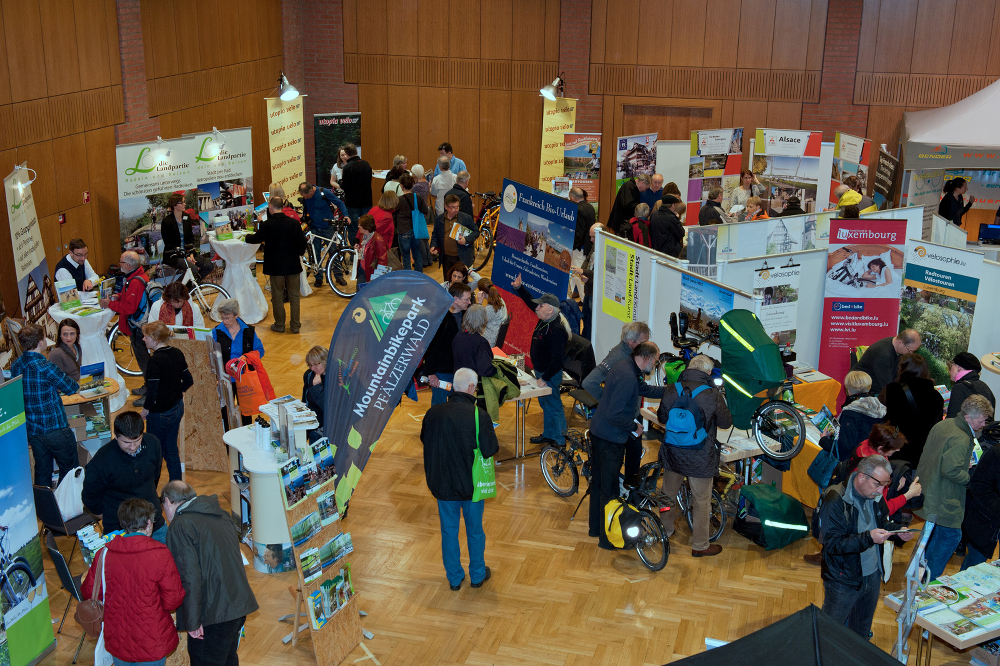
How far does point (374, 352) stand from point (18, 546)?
236cm

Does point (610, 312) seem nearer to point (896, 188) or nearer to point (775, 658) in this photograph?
point (775, 658)

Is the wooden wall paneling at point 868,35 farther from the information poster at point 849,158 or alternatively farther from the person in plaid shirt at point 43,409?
the person in plaid shirt at point 43,409

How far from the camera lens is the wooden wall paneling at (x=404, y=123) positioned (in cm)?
1667

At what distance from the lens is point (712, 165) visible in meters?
14.8

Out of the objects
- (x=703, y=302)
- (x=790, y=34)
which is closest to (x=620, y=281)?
(x=703, y=302)

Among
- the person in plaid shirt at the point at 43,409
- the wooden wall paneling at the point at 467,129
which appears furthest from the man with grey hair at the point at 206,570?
the wooden wall paneling at the point at 467,129

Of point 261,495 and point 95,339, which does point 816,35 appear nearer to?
point 95,339

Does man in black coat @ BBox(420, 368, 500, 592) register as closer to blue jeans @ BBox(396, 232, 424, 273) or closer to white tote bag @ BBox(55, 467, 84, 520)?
white tote bag @ BBox(55, 467, 84, 520)

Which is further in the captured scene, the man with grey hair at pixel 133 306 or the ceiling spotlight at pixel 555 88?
the ceiling spotlight at pixel 555 88

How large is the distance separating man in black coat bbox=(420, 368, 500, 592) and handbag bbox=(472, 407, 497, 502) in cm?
3

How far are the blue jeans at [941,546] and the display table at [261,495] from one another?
4352 millimetres

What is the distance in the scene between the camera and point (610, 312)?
891cm

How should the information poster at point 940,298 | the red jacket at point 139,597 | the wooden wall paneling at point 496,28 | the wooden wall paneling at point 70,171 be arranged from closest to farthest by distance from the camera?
the red jacket at point 139,597 → the information poster at point 940,298 → the wooden wall paneling at point 70,171 → the wooden wall paneling at point 496,28

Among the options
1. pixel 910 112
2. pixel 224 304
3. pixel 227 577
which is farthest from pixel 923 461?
pixel 910 112
